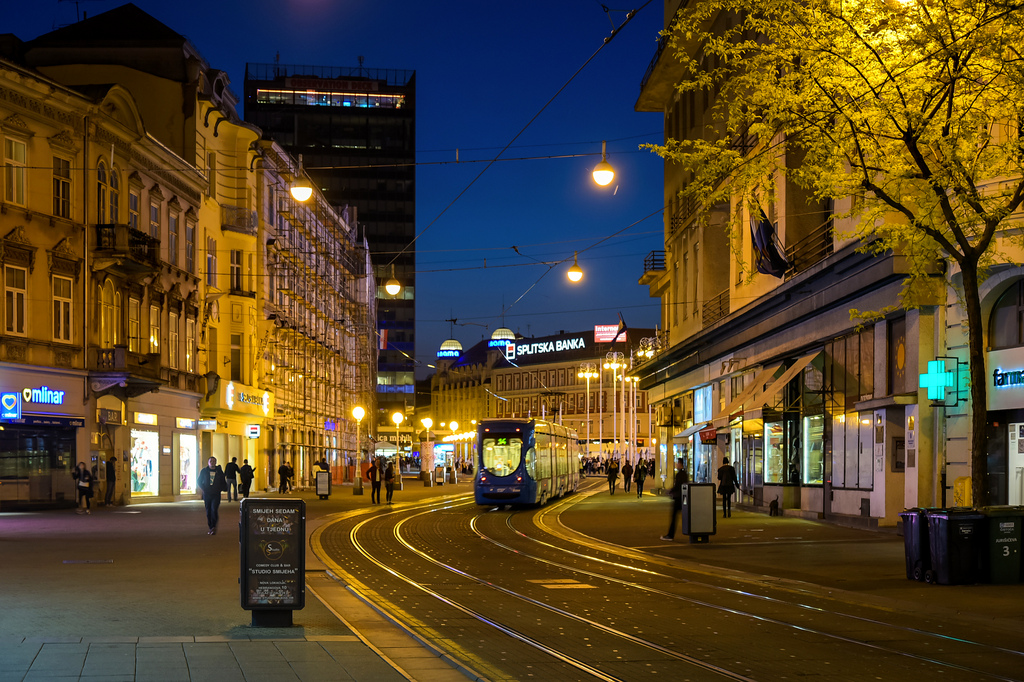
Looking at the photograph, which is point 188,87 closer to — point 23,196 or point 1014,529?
point 23,196

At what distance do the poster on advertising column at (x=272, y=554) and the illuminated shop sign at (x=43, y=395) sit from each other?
1036 inches

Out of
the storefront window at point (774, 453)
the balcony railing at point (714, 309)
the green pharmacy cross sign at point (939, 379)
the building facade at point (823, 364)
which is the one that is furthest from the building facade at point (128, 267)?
the green pharmacy cross sign at point (939, 379)

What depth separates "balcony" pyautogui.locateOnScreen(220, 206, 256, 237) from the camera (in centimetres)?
5247

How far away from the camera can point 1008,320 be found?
22.6 metres

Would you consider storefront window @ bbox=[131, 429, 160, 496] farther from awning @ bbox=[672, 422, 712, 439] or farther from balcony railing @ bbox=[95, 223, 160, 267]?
awning @ bbox=[672, 422, 712, 439]

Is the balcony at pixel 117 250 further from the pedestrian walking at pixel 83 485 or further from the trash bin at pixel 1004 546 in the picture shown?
the trash bin at pixel 1004 546

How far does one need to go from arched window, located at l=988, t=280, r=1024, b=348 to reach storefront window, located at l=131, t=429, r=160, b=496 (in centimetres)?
3003

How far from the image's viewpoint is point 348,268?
8706 centimetres

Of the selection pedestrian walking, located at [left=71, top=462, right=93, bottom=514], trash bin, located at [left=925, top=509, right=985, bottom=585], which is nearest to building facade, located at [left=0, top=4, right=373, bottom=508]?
pedestrian walking, located at [left=71, top=462, right=93, bottom=514]

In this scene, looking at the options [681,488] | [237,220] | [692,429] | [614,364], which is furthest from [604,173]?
[614,364]

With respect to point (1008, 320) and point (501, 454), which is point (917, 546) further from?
point (501, 454)

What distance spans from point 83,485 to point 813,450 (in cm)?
2166

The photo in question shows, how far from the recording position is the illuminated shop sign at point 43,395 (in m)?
35.1

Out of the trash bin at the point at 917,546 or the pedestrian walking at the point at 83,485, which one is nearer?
the trash bin at the point at 917,546
